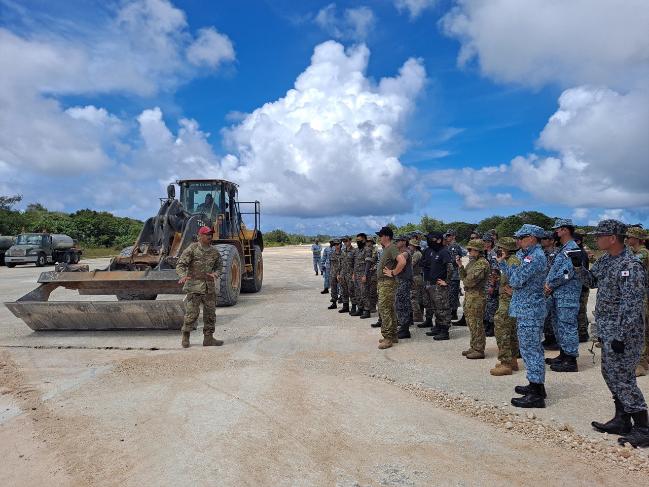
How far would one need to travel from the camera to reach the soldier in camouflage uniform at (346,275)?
9375mm

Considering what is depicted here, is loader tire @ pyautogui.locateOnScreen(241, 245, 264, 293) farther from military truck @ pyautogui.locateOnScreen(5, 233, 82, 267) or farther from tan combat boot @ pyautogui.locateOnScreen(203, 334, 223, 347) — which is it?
military truck @ pyautogui.locateOnScreen(5, 233, 82, 267)

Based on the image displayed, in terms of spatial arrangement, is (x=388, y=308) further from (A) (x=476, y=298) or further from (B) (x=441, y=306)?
(A) (x=476, y=298)

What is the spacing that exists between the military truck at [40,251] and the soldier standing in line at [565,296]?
24.9m

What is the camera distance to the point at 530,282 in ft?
14.6

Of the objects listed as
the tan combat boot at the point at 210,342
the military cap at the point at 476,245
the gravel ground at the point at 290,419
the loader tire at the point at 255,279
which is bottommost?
the gravel ground at the point at 290,419

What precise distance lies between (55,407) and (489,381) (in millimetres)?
4274

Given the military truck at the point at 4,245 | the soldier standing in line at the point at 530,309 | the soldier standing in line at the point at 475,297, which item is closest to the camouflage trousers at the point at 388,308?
the soldier standing in line at the point at 475,297

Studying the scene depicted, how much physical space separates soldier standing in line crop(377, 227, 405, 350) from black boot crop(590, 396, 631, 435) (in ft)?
10.3

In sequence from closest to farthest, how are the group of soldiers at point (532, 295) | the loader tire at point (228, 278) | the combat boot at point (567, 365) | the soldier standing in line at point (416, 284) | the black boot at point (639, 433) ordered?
the black boot at point (639, 433)
the group of soldiers at point (532, 295)
the combat boot at point (567, 365)
the soldier standing in line at point (416, 284)
the loader tire at point (228, 278)

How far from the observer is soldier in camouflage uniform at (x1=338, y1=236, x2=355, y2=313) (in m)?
9.38

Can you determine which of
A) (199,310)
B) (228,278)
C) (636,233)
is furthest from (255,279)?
(636,233)

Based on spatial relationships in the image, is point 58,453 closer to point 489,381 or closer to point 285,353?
point 285,353

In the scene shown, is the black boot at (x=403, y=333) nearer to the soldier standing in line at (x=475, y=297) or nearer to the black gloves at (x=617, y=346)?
the soldier standing in line at (x=475, y=297)

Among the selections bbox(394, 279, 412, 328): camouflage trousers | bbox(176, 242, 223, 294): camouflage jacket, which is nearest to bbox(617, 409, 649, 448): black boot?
bbox(394, 279, 412, 328): camouflage trousers
